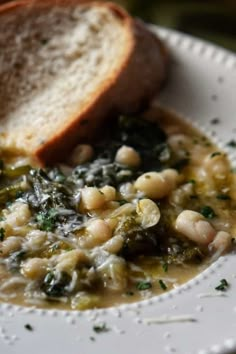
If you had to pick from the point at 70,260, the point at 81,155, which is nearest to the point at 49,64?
the point at 81,155

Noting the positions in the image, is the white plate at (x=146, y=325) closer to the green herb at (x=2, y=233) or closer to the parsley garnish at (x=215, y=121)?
the green herb at (x=2, y=233)

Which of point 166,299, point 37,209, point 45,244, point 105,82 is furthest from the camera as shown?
point 105,82

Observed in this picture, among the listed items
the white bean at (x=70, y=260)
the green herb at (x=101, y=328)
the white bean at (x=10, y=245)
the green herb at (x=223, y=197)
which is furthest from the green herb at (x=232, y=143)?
the green herb at (x=101, y=328)

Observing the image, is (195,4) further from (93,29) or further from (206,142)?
(206,142)

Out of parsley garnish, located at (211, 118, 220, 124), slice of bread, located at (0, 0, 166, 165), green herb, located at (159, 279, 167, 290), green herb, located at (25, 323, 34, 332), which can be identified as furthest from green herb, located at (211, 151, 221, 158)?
green herb, located at (25, 323, 34, 332)

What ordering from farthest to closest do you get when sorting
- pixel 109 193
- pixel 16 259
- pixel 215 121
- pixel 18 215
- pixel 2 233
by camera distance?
pixel 215 121
pixel 109 193
pixel 18 215
pixel 2 233
pixel 16 259

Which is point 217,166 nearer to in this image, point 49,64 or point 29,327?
point 49,64

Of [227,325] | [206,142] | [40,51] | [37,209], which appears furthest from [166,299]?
[40,51]
